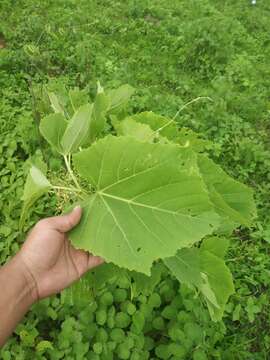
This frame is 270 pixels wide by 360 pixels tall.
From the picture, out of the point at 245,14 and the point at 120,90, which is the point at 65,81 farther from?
the point at 245,14

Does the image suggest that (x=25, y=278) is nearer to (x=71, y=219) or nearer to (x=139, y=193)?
(x=71, y=219)

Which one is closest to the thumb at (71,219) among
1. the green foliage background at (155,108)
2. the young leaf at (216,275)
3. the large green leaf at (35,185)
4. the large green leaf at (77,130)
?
the large green leaf at (35,185)

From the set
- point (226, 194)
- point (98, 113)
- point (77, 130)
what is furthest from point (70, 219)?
point (226, 194)

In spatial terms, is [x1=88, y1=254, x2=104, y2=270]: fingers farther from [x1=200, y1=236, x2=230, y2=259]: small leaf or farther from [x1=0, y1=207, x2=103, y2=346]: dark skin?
[x1=200, y1=236, x2=230, y2=259]: small leaf

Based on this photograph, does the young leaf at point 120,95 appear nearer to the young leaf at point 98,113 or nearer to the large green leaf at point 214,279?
the young leaf at point 98,113

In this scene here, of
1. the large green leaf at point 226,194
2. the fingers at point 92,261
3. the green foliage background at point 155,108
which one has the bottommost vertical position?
the green foliage background at point 155,108

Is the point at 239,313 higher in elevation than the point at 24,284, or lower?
lower

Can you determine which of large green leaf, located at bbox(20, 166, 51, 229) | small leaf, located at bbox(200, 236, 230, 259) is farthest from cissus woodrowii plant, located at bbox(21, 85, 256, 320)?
small leaf, located at bbox(200, 236, 230, 259)

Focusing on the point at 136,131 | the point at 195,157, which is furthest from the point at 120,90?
the point at 195,157
